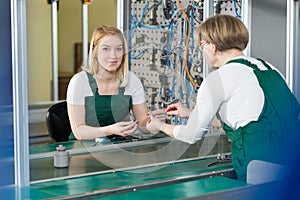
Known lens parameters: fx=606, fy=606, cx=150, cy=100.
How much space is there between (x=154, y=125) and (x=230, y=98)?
35 cm

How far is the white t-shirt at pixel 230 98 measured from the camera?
2.07 metres

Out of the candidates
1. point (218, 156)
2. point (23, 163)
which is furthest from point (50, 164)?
point (218, 156)

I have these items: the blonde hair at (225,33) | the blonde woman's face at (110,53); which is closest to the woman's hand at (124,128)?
the blonde woman's face at (110,53)

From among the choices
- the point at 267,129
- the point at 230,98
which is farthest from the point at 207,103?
the point at 267,129

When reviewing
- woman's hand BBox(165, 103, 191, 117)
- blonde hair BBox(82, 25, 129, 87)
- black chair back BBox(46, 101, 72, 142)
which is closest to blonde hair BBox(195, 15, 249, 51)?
woman's hand BBox(165, 103, 191, 117)

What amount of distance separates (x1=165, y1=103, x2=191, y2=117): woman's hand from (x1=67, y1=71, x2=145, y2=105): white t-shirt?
252 millimetres

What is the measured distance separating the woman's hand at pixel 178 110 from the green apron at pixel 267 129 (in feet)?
0.67

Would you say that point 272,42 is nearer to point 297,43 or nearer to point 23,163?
point 297,43

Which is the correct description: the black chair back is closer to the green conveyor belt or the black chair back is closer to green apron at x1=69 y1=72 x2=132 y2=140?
green apron at x1=69 y1=72 x2=132 y2=140

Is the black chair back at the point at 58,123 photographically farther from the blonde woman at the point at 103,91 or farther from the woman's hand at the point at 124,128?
the woman's hand at the point at 124,128

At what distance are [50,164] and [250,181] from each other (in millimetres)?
699

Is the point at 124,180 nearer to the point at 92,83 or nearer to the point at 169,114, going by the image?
the point at 169,114

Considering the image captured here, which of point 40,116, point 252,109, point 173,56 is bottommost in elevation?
point 40,116

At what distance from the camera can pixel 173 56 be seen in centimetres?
256
